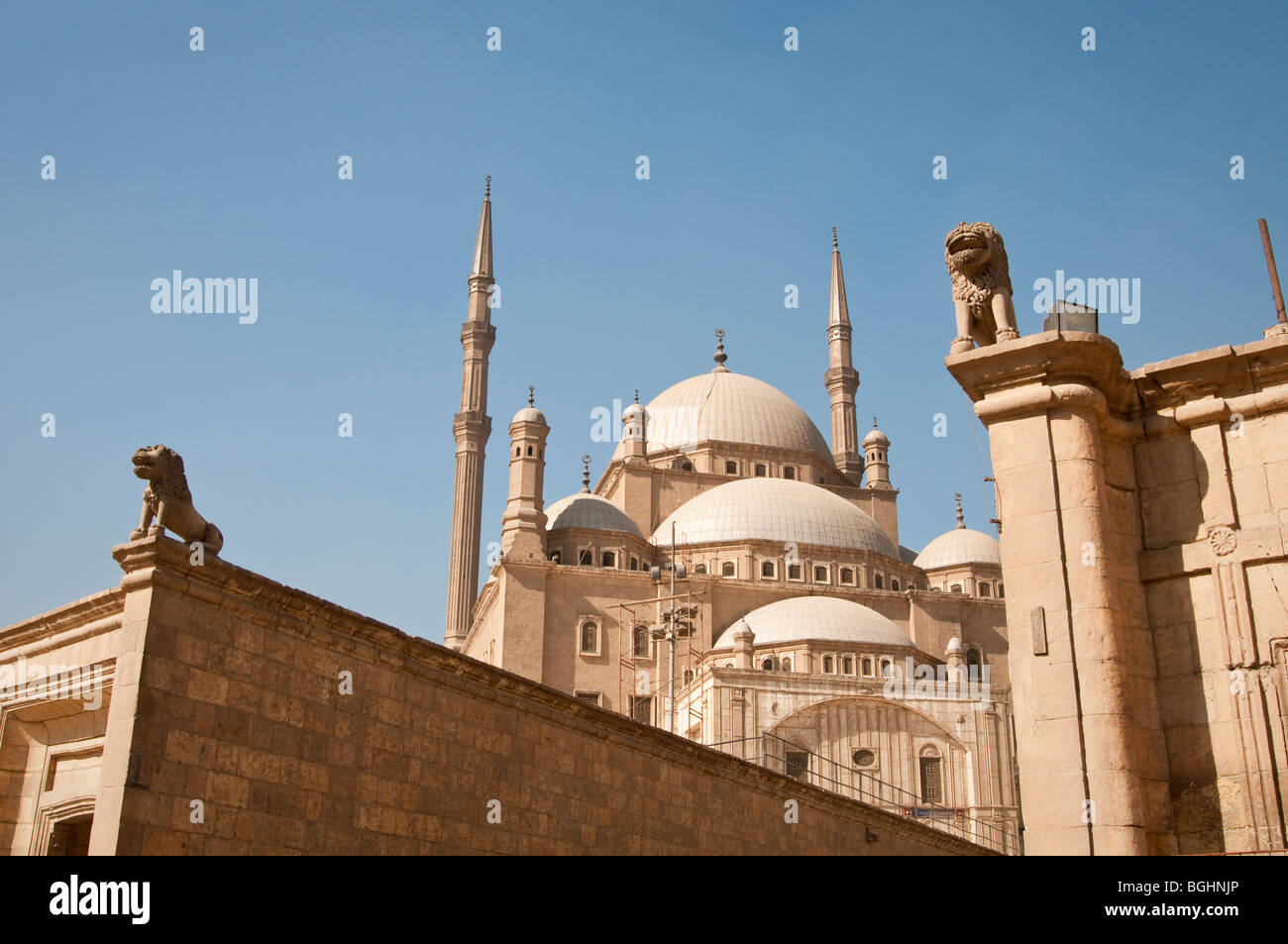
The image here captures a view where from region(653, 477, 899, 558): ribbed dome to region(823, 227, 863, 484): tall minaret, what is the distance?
923 centimetres

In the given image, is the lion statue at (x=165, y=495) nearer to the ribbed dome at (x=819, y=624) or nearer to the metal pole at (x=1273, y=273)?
the metal pole at (x=1273, y=273)

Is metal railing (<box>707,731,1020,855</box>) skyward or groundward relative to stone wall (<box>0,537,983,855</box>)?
skyward

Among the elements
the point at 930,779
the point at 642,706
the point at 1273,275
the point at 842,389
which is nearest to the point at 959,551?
the point at 842,389

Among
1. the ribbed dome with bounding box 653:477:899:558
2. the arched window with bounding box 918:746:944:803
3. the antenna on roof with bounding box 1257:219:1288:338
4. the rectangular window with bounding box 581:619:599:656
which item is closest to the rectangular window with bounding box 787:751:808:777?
the arched window with bounding box 918:746:944:803

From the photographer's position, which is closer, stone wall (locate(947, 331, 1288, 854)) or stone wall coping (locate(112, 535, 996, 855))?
stone wall (locate(947, 331, 1288, 854))

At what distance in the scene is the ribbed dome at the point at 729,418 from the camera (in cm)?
4609

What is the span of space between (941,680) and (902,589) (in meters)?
7.51

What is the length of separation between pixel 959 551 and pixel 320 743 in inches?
1560

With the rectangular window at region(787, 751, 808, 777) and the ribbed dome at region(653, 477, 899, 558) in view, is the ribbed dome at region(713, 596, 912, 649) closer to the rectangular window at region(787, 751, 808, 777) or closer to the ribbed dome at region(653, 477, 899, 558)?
the rectangular window at region(787, 751, 808, 777)

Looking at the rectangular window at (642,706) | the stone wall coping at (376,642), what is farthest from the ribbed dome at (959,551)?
the stone wall coping at (376,642)

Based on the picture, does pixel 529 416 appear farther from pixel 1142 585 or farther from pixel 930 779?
pixel 1142 585

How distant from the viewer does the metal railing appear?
27266 mm
